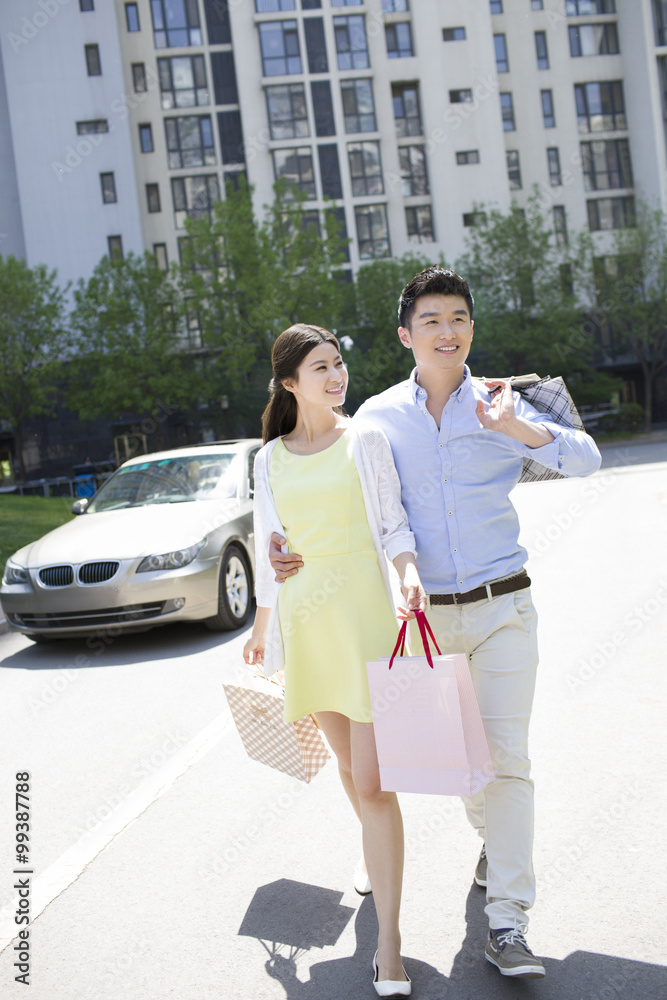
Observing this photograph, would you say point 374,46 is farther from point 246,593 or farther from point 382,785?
point 382,785

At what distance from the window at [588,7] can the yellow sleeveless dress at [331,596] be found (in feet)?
177

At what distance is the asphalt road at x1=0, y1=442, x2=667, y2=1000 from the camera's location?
9.08 feet

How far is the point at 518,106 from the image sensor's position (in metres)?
48.8

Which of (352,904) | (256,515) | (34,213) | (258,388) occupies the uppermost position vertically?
(34,213)

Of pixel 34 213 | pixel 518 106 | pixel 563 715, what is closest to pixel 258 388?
pixel 34 213

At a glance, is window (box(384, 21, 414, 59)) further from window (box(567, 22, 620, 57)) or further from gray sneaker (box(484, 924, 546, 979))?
gray sneaker (box(484, 924, 546, 979))

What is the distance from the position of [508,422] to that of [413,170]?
4727 centimetres

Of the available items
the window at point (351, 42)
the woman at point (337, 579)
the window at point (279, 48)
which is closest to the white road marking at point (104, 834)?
the woman at point (337, 579)

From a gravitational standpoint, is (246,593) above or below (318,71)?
below

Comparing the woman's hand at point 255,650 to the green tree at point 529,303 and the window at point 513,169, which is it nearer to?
the green tree at point 529,303

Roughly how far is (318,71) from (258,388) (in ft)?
64.0

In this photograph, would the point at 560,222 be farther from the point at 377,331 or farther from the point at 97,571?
the point at 97,571

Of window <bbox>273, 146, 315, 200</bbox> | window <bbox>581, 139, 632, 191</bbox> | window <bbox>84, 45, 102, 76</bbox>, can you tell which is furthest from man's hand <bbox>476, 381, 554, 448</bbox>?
window <bbox>581, 139, 632, 191</bbox>

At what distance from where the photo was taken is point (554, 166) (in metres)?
49.1
